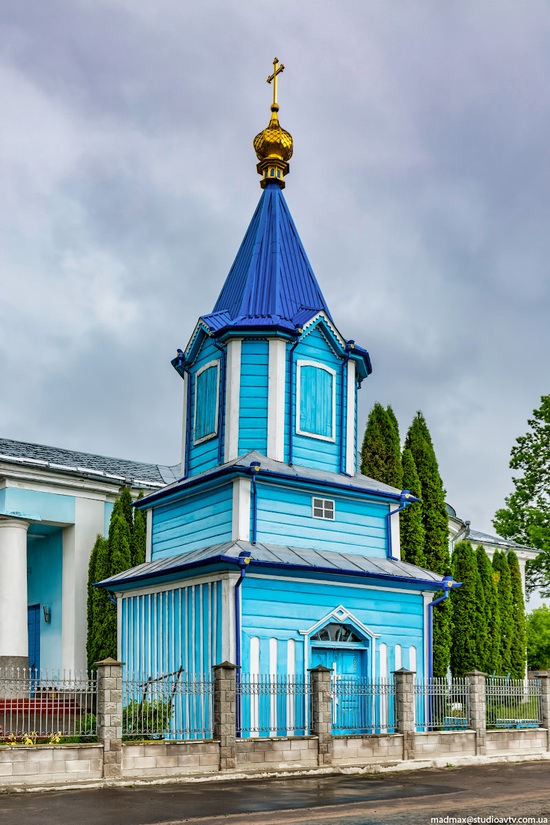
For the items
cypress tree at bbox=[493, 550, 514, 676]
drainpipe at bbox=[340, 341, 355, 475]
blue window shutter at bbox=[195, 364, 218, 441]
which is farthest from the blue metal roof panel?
cypress tree at bbox=[493, 550, 514, 676]

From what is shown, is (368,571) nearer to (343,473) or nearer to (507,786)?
(343,473)

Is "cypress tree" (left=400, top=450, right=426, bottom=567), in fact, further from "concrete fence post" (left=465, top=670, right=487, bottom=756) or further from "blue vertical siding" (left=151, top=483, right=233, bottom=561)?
"blue vertical siding" (left=151, top=483, right=233, bottom=561)

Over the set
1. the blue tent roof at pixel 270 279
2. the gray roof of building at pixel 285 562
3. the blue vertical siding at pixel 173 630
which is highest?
the blue tent roof at pixel 270 279

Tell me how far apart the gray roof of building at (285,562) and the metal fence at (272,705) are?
1.93 m

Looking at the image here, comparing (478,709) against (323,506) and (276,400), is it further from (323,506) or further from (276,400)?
(276,400)

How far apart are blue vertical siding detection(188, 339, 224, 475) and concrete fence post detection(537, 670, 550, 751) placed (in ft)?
27.9

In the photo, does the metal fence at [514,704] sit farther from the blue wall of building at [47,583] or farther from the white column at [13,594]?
the blue wall of building at [47,583]

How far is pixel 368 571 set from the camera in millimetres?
17781

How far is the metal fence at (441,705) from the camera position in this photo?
59.3ft

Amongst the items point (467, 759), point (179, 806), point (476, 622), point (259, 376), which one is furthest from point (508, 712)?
point (179, 806)

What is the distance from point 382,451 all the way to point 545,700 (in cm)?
710

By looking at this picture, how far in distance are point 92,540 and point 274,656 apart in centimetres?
906

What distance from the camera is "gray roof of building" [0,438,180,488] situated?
2373 cm

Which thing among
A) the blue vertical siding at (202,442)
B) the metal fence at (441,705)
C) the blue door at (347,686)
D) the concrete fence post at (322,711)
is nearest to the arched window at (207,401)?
the blue vertical siding at (202,442)
